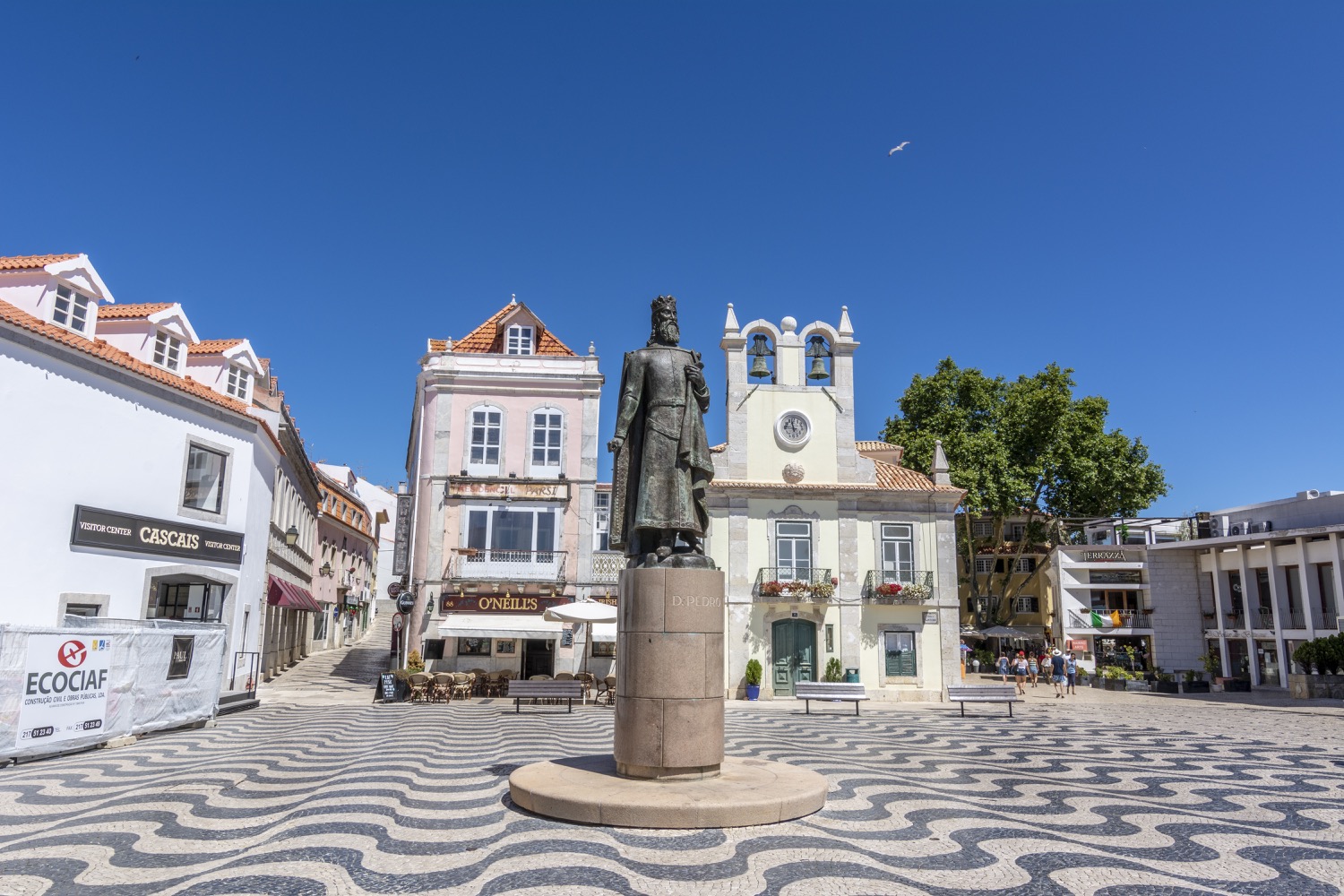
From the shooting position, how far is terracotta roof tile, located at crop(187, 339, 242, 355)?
23094mm

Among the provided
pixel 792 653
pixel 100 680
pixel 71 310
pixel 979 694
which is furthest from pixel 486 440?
pixel 979 694

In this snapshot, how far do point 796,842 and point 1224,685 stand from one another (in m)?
31.2

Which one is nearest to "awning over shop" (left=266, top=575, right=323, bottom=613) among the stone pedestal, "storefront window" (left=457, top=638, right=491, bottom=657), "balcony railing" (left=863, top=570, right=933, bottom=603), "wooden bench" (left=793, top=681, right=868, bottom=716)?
"storefront window" (left=457, top=638, right=491, bottom=657)

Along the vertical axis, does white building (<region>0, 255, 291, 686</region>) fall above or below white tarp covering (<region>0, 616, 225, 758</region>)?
above

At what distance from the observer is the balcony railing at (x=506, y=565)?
82.7 feet

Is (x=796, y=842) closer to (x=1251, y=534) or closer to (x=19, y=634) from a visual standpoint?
(x=19, y=634)

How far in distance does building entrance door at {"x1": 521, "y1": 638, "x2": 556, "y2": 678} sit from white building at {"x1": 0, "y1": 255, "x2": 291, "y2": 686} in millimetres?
7286

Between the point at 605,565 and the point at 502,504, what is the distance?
11.9 feet

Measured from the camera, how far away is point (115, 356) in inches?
720

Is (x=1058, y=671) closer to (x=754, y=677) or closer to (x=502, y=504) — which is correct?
(x=754, y=677)

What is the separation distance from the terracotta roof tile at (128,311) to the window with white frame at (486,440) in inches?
347

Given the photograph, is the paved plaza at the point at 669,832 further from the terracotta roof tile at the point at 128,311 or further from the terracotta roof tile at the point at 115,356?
the terracotta roof tile at the point at 128,311

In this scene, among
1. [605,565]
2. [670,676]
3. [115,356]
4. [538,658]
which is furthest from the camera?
[605,565]

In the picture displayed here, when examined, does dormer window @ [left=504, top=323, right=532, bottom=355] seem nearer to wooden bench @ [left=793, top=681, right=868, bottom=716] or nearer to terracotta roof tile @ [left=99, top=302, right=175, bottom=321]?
terracotta roof tile @ [left=99, top=302, right=175, bottom=321]
